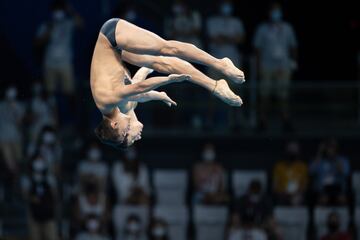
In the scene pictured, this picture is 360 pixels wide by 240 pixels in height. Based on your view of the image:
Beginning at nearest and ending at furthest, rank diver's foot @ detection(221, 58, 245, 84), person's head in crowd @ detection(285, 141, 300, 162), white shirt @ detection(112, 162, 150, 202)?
diver's foot @ detection(221, 58, 245, 84) < white shirt @ detection(112, 162, 150, 202) < person's head in crowd @ detection(285, 141, 300, 162)

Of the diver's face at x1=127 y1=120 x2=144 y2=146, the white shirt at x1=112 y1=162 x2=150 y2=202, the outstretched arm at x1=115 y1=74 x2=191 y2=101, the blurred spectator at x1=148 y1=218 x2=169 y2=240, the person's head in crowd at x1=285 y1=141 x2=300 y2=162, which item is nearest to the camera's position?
the outstretched arm at x1=115 y1=74 x2=191 y2=101

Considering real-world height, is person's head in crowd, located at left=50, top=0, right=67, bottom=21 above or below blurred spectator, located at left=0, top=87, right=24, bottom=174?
above

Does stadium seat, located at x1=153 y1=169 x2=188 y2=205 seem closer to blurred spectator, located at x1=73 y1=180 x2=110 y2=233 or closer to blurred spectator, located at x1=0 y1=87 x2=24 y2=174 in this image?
blurred spectator, located at x1=73 y1=180 x2=110 y2=233

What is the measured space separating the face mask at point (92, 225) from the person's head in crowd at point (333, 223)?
4406mm

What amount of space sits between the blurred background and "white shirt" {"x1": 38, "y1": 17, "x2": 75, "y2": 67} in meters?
0.02

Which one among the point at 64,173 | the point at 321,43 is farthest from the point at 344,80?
the point at 64,173

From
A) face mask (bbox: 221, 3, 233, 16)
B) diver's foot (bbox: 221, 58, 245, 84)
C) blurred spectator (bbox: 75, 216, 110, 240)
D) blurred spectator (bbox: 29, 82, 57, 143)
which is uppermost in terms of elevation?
face mask (bbox: 221, 3, 233, 16)

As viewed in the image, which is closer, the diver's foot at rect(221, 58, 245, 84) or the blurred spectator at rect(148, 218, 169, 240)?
the diver's foot at rect(221, 58, 245, 84)

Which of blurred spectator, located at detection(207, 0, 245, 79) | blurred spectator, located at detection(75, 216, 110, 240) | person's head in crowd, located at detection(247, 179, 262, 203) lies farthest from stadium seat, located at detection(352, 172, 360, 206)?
blurred spectator, located at detection(75, 216, 110, 240)

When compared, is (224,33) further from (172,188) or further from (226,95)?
(226,95)

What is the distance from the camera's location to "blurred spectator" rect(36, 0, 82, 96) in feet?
77.6

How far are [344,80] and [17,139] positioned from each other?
7.96m

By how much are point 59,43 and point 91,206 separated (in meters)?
3.79

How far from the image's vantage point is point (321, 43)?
26219mm
